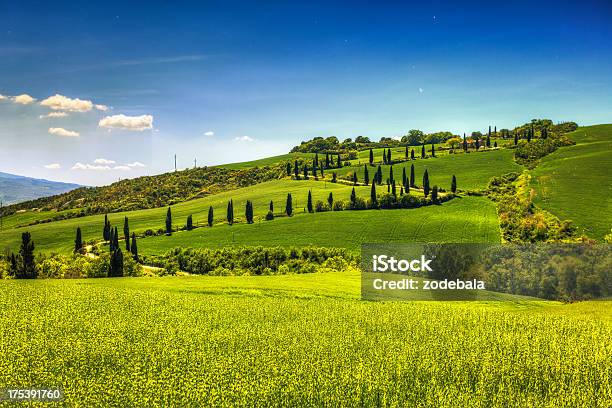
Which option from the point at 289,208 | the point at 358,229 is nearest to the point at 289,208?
the point at 289,208

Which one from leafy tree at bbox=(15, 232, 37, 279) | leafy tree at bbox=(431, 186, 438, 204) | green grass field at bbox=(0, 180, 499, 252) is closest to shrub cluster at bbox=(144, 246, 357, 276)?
green grass field at bbox=(0, 180, 499, 252)

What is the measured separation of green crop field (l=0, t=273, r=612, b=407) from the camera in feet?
60.4

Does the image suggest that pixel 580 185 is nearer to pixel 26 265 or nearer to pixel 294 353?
pixel 294 353

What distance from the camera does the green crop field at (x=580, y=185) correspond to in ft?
408

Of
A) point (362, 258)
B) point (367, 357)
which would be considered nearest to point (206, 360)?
point (367, 357)

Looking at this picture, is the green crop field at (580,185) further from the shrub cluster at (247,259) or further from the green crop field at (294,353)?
the green crop field at (294,353)

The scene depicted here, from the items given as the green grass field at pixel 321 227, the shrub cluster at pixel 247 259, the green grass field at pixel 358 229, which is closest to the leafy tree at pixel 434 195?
the green grass field at pixel 358 229

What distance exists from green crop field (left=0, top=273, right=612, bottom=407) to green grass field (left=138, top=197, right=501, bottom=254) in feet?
314

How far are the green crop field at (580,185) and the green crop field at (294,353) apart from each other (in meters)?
104

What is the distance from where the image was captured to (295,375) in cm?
1989

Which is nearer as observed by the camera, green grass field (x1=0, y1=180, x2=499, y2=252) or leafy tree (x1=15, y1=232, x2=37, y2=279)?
leafy tree (x1=15, y1=232, x2=37, y2=279)

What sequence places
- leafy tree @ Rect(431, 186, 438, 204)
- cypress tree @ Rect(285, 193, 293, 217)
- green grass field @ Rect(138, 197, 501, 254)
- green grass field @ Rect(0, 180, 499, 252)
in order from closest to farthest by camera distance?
green grass field @ Rect(138, 197, 501, 254) → green grass field @ Rect(0, 180, 499, 252) → leafy tree @ Rect(431, 186, 438, 204) → cypress tree @ Rect(285, 193, 293, 217)

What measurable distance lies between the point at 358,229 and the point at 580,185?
80.3m

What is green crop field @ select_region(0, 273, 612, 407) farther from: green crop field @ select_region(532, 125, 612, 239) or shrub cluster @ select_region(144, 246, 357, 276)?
green crop field @ select_region(532, 125, 612, 239)
